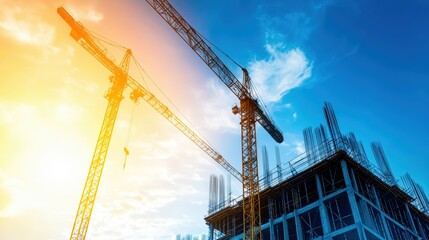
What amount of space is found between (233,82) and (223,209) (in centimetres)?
1521

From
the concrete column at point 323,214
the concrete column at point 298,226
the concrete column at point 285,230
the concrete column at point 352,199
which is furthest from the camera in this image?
the concrete column at point 285,230

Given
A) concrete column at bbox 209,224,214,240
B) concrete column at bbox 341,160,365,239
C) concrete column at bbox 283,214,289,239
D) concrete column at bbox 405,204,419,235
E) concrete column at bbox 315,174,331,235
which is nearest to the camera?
concrete column at bbox 341,160,365,239

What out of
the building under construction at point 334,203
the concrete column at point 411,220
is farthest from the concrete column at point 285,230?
the concrete column at point 411,220

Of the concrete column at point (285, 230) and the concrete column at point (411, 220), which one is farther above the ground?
the concrete column at point (411, 220)

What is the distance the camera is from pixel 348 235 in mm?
28922

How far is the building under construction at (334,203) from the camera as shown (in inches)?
1209

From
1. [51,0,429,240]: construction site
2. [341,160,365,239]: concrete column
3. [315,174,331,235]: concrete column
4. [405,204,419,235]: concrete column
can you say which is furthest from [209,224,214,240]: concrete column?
[405,204,419,235]: concrete column

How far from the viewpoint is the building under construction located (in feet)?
101

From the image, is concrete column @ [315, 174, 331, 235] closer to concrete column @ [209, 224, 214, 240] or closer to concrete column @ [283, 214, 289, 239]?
concrete column @ [283, 214, 289, 239]

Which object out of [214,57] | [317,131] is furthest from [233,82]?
[317,131]

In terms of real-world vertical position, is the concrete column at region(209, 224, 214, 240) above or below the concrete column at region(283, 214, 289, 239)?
above

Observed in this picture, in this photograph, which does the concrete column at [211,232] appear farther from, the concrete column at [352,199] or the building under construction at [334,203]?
the concrete column at [352,199]

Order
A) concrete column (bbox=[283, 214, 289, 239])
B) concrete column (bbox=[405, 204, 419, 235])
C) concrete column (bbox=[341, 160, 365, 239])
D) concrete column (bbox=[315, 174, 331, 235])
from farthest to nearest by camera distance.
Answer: concrete column (bbox=[405, 204, 419, 235]), concrete column (bbox=[283, 214, 289, 239]), concrete column (bbox=[315, 174, 331, 235]), concrete column (bbox=[341, 160, 365, 239])

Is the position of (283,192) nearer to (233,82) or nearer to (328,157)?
(328,157)
